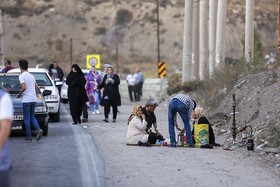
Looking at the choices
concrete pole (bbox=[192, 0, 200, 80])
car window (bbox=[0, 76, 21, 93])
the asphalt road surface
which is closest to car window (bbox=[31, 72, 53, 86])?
car window (bbox=[0, 76, 21, 93])

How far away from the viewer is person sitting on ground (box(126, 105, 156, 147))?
17.0m

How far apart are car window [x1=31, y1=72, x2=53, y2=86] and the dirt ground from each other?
6901 mm

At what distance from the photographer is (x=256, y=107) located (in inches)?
799

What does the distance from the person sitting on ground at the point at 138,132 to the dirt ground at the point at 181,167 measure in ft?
0.76

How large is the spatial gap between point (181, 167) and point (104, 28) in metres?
91.3

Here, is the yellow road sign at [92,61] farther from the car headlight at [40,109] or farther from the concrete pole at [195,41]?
the car headlight at [40,109]

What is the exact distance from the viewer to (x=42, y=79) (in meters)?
25.4

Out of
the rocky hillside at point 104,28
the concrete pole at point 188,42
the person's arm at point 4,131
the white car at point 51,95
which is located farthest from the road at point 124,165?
the rocky hillside at point 104,28

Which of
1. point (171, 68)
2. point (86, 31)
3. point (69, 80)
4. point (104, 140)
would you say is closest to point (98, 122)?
point (69, 80)

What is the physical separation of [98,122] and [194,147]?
7763 mm

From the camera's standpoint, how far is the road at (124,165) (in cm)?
1222

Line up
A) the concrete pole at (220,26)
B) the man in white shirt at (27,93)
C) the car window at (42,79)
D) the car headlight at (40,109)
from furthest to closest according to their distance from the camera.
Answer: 1. the concrete pole at (220,26)
2. the car window at (42,79)
3. the car headlight at (40,109)
4. the man in white shirt at (27,93)

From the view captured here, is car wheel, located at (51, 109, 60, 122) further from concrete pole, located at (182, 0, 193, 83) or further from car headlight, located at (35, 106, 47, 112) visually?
concrete pole, located at (182, 0, 193, 83)

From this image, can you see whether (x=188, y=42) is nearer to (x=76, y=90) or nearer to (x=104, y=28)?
(x=76, y=90)
